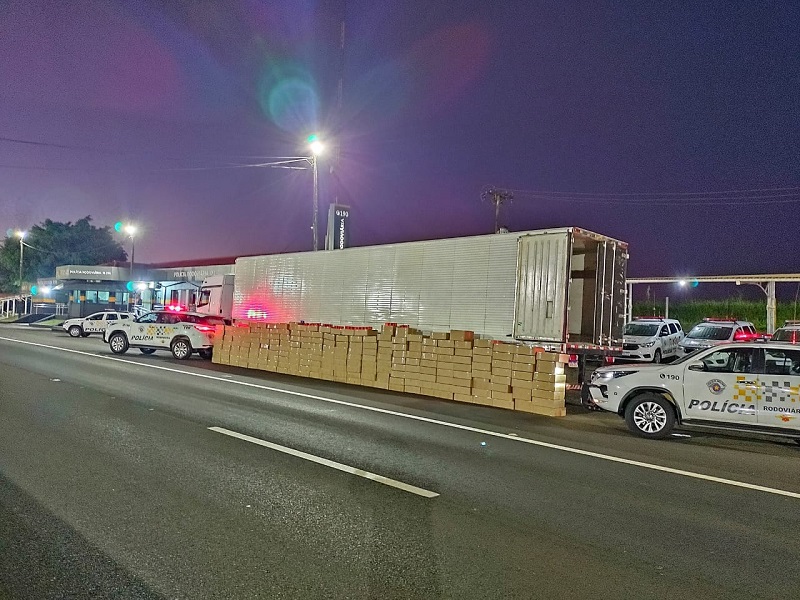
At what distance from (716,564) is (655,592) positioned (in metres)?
0.83

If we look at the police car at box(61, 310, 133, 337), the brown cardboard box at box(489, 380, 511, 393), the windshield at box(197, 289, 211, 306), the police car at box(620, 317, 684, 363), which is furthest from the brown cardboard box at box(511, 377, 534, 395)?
the police car at box(61, 310, 133, 337)

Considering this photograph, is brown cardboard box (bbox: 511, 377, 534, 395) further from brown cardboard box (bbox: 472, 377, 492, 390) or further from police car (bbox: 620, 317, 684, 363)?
police car (bbox: 620, 317, 684, 363)

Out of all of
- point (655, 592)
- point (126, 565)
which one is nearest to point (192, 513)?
point (126, 565)

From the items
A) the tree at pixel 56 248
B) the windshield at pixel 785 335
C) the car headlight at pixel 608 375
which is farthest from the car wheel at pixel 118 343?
the tree at pixel 56 248

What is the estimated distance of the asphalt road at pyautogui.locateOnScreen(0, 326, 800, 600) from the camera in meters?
4.04

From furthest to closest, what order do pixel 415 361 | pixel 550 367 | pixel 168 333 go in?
pixel 168 333
pixel 415 361
pixel 550 367

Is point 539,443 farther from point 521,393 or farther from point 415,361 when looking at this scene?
point 415,361

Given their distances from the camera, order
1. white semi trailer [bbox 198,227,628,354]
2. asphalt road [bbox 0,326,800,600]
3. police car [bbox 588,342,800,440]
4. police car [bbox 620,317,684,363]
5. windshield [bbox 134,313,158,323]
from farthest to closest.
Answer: windshield [bbox 134,313,158,323] < police car [bbox 620,317,684,363] < white semi trailer [bbox 198,227,628,354] < police car [bbox 588,342,800,440] < asphalt road [bbox 0,326,800,600]

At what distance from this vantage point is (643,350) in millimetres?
20641

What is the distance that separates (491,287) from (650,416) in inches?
217

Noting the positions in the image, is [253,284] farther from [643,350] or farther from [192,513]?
[192,513]

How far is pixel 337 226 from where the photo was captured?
26000 millimetres

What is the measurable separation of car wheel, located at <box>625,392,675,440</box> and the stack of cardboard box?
2.01m

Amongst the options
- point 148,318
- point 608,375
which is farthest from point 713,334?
point 148,318
